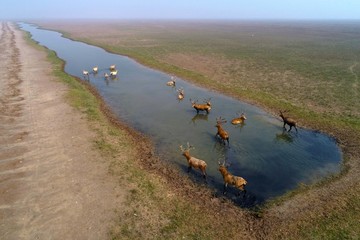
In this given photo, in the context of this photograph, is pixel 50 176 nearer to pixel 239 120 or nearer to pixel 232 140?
pixel 232 140

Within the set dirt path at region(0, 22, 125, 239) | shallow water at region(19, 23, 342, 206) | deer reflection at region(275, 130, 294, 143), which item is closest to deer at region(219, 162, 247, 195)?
shallow water at region(19, 23, 342, 206)

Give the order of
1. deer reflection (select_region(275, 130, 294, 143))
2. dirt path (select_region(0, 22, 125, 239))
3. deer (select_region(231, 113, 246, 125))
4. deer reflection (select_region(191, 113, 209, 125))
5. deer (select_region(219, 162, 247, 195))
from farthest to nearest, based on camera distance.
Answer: deer reflection (select_region(191, 113, 209, 125)), deer (select_region(231, 113, 246, 125)), deer reflection (select_region(275, 130, 294, 143)), deer (select_region(219, 162, 247, 195)), dirt path (select_region(0, 22, 125, 239))

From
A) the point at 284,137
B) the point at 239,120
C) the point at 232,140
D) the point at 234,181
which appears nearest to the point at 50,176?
the point at 234,181

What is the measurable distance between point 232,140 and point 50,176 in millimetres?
13494

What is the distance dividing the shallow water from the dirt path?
17.0 feet

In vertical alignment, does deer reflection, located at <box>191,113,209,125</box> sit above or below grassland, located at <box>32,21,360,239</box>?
below

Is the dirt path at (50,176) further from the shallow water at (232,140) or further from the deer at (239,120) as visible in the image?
the deer at (239,120)

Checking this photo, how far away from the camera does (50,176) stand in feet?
60.6

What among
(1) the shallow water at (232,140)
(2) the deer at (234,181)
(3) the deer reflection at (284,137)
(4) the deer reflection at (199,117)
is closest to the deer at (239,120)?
(1) the shallow water at (232,140)

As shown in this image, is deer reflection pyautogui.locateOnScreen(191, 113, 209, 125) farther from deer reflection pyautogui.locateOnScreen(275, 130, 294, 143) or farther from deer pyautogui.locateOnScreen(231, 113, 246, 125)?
deer reflection pyautogui.locateOnScreen(275, 130, 294, 143)

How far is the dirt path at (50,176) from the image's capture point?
14648mm

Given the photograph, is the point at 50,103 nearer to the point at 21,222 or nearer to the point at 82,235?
the point at 21,222

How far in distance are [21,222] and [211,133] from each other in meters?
15.5

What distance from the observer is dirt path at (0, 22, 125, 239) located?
14648mm
